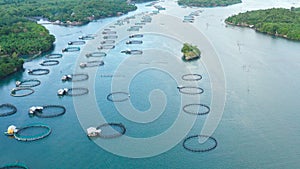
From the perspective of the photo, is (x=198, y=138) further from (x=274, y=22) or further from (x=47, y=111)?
(x=274, y=22)

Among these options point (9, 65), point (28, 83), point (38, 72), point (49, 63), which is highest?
point (9, 65)

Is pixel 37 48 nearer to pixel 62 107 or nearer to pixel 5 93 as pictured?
pixel 5 93

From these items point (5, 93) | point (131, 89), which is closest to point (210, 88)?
point (131, 89)

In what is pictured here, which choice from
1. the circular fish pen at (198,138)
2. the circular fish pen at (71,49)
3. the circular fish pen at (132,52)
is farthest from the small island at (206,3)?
the circular fish pen at (198,138)

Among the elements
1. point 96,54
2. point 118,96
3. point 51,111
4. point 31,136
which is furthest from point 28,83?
point 96,54

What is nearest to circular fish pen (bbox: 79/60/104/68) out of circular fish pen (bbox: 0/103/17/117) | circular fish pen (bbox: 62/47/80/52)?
circular fish pen (bbox: 62/47/80/52)

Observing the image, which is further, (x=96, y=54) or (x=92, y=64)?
(x=96, y=54)
